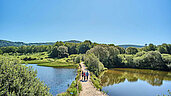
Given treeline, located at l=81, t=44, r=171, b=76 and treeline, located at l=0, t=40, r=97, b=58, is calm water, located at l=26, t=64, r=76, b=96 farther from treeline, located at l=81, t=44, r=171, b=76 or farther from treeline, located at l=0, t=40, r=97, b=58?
treeline, located at l=0, t=40, r=97, b=58

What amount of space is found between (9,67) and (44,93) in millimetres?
2473

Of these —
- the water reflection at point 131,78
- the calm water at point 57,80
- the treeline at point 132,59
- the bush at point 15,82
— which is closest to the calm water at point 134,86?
the water reflection at point 131,78

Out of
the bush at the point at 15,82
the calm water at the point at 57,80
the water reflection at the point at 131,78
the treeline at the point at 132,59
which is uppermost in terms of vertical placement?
the bush at the point at 15,82

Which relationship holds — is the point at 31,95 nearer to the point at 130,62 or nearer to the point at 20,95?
the point at 20,95

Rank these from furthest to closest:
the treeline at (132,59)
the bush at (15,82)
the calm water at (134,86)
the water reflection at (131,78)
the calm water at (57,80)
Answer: the treeline at (132,59) < the water reflection at (131,78) < the calm water at (134,86) < the calm water at (57,80) < the bush at (15,82)

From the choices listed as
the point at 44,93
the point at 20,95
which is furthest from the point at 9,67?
the point at 44,93

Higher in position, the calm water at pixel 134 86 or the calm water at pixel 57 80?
the calm water at pixel 57 80

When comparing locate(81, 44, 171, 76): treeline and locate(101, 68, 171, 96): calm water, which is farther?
locate(81, 44, 171, 76): treeline

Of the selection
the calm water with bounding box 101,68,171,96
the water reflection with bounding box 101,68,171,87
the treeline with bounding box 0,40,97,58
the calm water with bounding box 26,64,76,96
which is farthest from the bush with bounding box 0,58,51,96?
the treeline with bounding box 0,40,97,58

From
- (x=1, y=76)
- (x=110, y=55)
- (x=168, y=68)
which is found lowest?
(x=168, y=68)

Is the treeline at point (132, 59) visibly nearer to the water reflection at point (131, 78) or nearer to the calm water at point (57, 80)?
the water reflection at point (131, 78)

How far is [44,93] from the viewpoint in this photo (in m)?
6.99

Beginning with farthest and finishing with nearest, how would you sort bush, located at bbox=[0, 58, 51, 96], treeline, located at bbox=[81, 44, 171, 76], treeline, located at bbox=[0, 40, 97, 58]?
1. treeline, located at bbox=[0, 40, 97, 58]
2. treeline, located at bbox=[81, 44, 171, 76]
3. bush, located at bbox=[0, 58, 51, 96]

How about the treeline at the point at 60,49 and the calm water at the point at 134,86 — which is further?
the treeline at the point at 60,49
